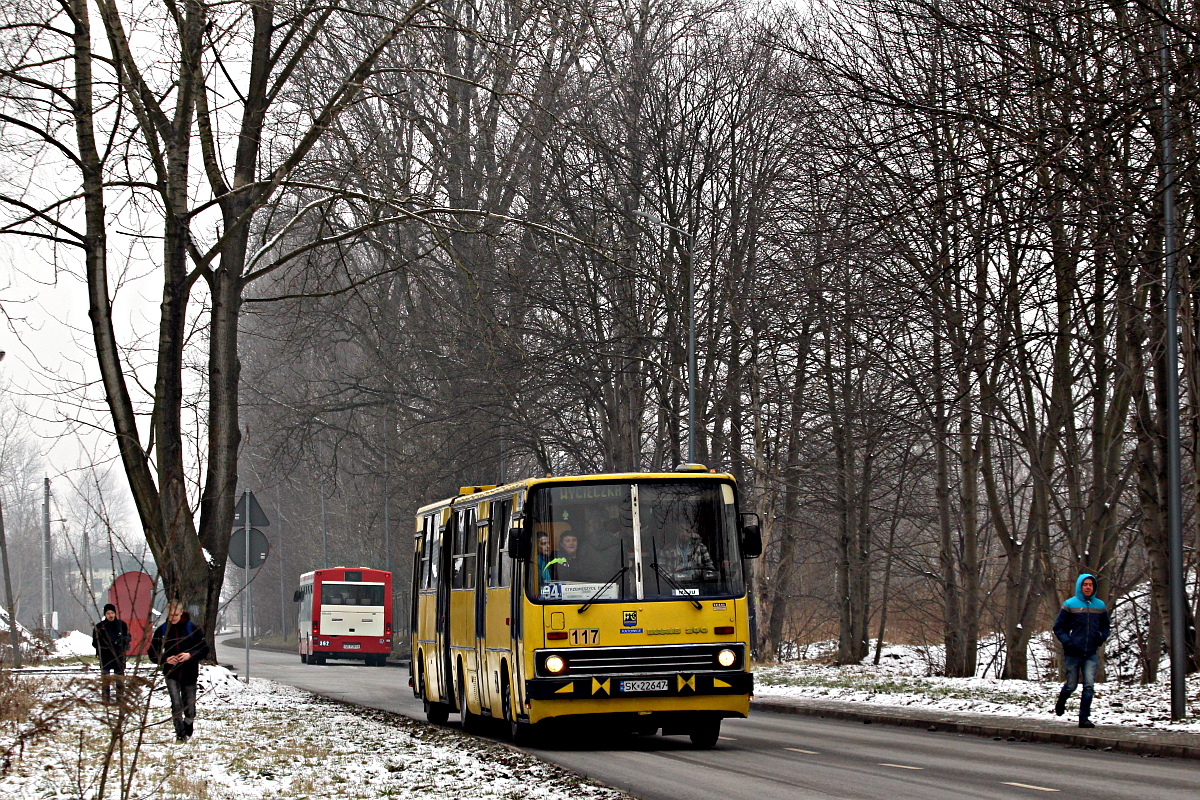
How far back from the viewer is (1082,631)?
1788 cm

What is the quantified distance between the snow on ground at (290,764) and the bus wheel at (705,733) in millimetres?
2216

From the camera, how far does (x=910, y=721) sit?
1956 cm

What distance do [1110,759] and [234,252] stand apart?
50.7 feet

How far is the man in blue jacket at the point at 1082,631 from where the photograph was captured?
58.4ft

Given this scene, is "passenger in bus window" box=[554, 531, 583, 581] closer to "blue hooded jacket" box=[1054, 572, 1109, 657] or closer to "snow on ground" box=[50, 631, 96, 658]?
"blue hooded jacket" box=[1054, 572, 1109, 657]

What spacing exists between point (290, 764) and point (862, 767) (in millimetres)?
5129

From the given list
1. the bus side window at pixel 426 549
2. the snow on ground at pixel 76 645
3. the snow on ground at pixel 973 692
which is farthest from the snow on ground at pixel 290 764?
the snow on ground at pixel 76 645

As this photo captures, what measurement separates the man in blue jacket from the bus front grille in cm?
491

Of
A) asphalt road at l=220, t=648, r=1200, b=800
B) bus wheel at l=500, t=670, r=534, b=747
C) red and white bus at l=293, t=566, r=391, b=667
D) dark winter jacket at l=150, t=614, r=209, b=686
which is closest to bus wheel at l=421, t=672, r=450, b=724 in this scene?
asphalt road at l=220, t=648, r=1200, b=800

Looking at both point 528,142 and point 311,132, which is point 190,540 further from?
point 528,142

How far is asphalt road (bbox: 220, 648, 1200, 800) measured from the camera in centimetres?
1162

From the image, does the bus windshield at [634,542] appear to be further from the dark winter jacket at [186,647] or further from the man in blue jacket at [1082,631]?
the man in blue jacket at [1082,631]

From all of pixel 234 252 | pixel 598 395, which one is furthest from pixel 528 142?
A: pixel 234 252

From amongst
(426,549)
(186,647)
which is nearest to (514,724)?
(186,647)
